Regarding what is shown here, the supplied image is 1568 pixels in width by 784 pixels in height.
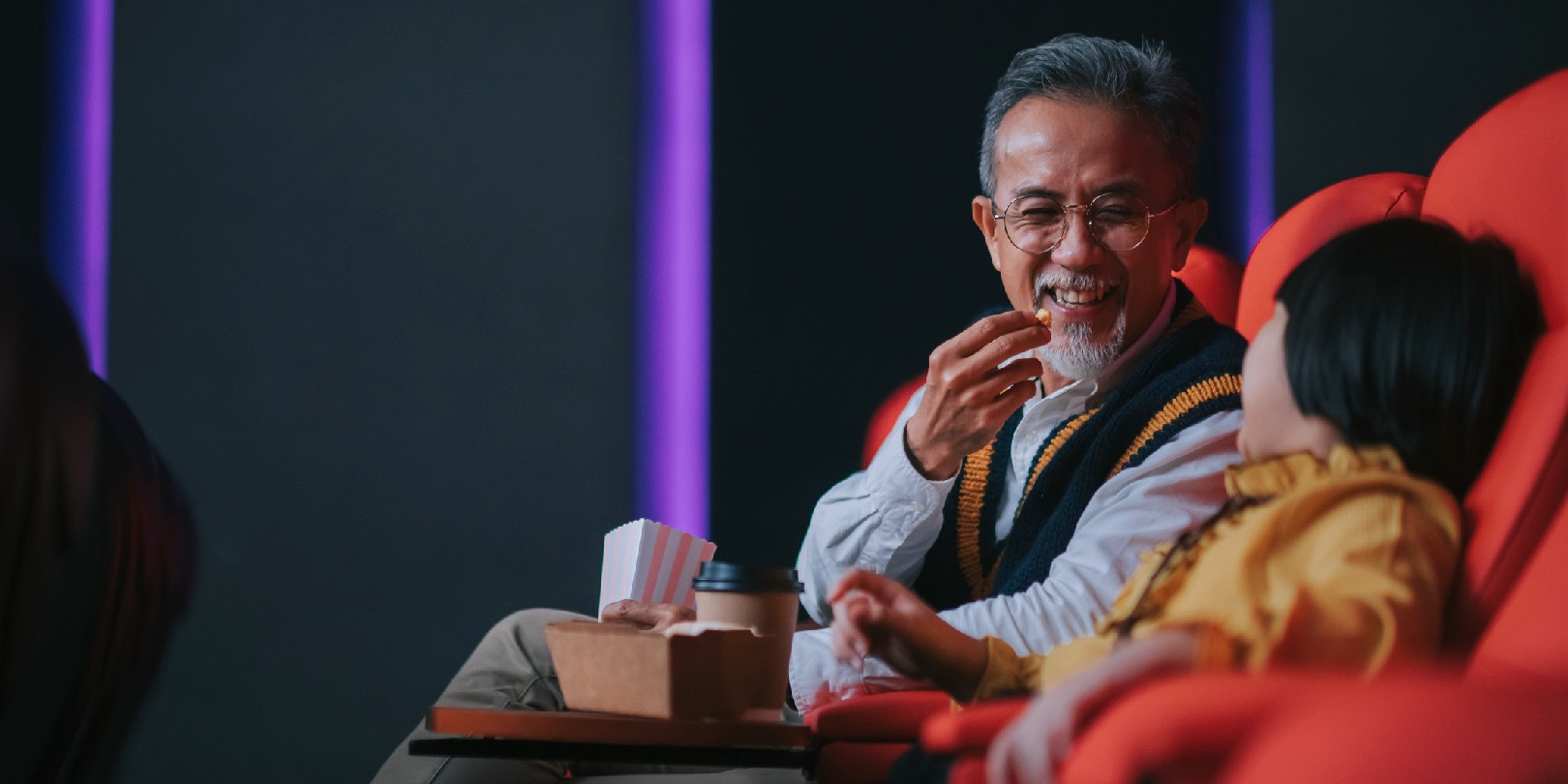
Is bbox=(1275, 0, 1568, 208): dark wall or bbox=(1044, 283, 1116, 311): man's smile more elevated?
bbox=(1275, 0, 1568, 208): dark wall

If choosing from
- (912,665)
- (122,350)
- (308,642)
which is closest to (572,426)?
(308,642)

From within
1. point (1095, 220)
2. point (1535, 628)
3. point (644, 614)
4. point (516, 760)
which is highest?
point (1095, 220)

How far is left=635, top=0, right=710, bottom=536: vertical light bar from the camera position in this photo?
9.36 feet

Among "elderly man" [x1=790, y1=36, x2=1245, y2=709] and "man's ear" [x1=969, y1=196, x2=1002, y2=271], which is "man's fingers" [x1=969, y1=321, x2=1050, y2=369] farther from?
"man's ear" [x1=969, y1=196, x2=1002, y2=271]

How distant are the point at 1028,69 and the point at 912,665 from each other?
41.0 inches

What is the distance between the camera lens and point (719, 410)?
2822mm

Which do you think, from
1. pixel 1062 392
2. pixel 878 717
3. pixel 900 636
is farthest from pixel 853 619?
pixel 1062 392

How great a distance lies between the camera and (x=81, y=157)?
116 inches

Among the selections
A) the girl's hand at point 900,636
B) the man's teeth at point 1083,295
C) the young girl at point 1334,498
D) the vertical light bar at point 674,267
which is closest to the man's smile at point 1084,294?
the man's teeth at point 1083,295

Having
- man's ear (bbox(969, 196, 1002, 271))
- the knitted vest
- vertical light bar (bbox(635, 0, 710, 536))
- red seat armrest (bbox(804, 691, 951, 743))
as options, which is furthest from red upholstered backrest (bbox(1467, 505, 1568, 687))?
vertical light bar (bbox(635, 0, 710, 536))

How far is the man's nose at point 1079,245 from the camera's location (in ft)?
5.84

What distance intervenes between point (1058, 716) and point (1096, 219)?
1.11 meters

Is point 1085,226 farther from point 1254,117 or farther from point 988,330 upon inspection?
point 1254,117

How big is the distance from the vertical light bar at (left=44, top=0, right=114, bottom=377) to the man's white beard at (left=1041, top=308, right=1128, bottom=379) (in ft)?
6.98
